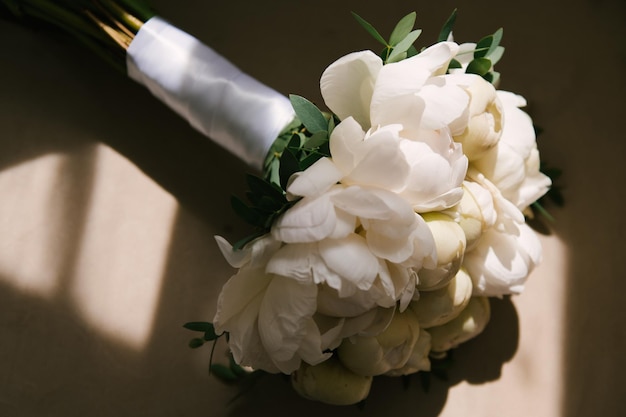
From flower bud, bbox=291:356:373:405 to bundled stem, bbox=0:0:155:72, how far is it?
0.48 meters

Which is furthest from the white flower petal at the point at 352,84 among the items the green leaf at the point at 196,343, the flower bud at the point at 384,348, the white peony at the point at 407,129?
the green leaf at the point at 196,343

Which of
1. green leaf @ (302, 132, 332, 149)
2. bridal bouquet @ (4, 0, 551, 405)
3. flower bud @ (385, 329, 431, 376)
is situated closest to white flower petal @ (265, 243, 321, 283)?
bridal bouquet @ (4, 0, 551, 405)

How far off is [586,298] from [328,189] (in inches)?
18.4

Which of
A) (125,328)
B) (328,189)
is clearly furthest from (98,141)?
(328,189)

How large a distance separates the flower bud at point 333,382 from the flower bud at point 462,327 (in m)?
0.11

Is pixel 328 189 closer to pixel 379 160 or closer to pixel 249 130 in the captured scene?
pixel 379 160

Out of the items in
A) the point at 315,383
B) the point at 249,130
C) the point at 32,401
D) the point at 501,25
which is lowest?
the point at 32,401

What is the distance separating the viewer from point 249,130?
817 millimetres

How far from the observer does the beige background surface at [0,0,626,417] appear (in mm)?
814

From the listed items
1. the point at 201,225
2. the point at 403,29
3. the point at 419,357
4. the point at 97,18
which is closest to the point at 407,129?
the point at 403,29

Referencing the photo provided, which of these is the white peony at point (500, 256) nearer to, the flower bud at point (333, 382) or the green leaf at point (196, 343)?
the flower bud at point (333, 382)

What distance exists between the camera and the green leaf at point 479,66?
0.73 meters

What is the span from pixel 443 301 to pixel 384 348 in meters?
0.08

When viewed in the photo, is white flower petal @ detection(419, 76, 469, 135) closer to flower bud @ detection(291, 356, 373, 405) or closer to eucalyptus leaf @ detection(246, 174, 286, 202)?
eucalyptus leaf @ detection(246, 174, 286, 202)
